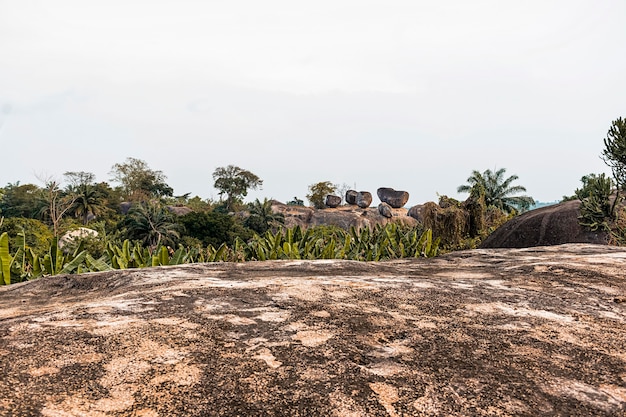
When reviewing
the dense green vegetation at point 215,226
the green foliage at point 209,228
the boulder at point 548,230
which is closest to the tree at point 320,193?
the dense green vegetation at point 215,226

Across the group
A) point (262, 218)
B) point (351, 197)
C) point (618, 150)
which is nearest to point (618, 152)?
point (618, 150)

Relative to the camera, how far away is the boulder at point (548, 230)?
12.0 m

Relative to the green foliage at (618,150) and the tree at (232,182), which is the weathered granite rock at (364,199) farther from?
the green foliage at (618,150)

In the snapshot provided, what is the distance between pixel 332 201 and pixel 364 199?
3.94 m

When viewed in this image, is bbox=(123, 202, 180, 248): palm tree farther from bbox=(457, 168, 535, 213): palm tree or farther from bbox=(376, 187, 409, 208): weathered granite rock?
bbox=(376, 187, 409, 208): weathered granite rock

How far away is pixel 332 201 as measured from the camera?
178ft

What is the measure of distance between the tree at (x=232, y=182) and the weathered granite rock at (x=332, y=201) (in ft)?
34.6

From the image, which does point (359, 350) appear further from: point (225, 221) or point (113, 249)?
point (225, 221)

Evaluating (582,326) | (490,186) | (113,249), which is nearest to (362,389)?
(582,326)

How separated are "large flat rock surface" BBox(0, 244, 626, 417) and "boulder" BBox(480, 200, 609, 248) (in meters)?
11.2

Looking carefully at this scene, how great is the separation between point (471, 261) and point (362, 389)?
9.38 ft

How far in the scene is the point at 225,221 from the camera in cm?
3297

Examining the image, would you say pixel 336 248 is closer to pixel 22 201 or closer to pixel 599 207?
pixel 599 207

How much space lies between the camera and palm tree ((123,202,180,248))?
28.4m
